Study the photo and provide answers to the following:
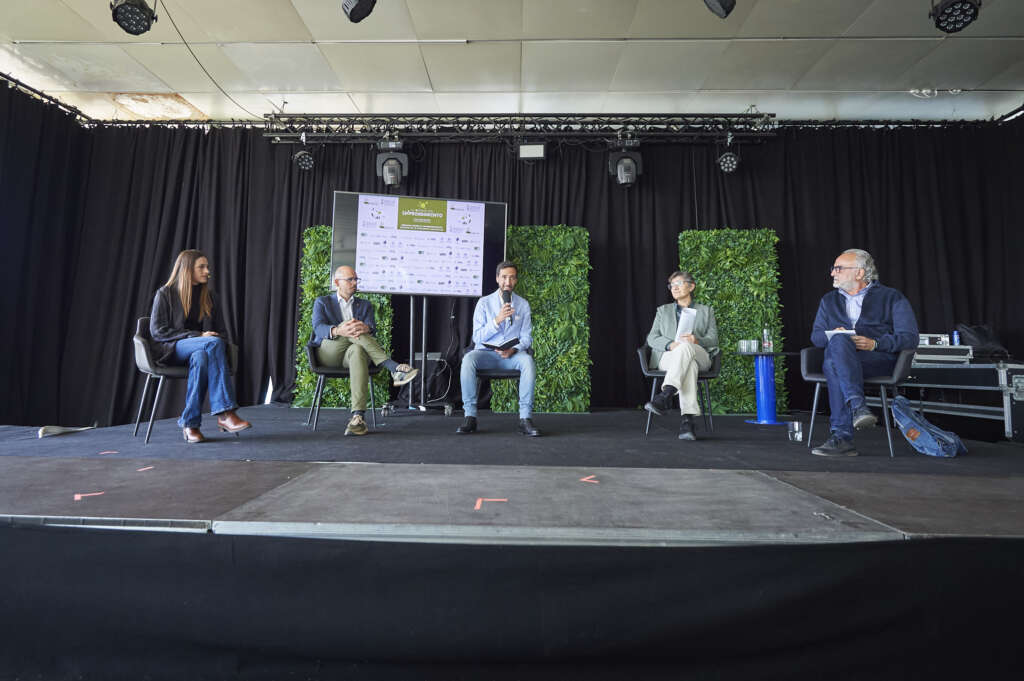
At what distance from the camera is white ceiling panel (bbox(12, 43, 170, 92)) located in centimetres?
462

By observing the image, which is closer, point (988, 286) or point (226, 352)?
point (226, 352)

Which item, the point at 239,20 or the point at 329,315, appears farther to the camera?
the point at 239,20

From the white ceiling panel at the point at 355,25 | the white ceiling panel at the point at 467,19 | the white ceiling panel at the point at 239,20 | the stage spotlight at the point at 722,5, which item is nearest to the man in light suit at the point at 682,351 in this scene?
the stage spotlight at the point at 722,5

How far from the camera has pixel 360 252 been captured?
5176 mm

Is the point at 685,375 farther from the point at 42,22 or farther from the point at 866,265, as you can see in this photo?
the point at 42,22

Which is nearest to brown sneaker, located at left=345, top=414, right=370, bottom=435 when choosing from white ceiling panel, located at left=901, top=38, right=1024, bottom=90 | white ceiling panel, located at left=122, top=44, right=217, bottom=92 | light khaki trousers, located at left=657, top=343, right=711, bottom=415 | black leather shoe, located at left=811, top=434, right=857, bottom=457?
light khaki trousers, located at left=657, top=343, right=711, bottom=415

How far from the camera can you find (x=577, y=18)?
4.22 m

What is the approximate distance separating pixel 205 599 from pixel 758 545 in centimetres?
Answer: 133

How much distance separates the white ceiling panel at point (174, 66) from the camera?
4652 mm

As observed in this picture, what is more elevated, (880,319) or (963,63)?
(963,63)

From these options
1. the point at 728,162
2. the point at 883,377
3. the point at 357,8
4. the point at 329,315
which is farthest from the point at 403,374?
the point at 728,162

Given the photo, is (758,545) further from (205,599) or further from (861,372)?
(861,372)

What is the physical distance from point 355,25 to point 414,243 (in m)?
1.99

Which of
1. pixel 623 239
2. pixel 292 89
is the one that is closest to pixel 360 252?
pixel 292 89
